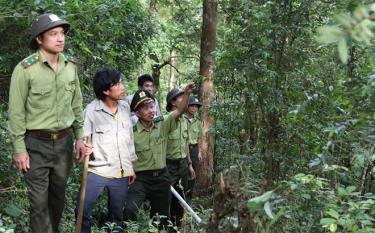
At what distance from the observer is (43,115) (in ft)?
14.5

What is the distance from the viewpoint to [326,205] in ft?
9.65

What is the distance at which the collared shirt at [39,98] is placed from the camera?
14.1 feet

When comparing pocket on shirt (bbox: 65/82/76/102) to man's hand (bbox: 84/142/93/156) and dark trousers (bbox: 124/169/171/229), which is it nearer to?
man's hand (bbox: 84/142/93/156)

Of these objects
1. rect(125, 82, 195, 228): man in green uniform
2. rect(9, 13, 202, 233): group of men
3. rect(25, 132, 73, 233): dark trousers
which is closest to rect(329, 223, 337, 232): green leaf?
rect(9, 13, 202, 233): group of men

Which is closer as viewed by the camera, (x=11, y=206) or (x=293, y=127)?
(x=11, y=206)

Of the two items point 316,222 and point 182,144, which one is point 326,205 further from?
point 182,144

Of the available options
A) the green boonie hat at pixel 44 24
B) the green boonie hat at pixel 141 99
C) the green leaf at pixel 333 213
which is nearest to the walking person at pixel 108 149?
the green boonie hat at pixel 141 99

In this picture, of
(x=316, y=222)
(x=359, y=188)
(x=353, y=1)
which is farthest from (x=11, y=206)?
(x=353, y=1)

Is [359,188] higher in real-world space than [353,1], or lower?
lower

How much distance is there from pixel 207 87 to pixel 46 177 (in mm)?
6354

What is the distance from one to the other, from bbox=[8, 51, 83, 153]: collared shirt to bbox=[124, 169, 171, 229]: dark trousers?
1.45 metres

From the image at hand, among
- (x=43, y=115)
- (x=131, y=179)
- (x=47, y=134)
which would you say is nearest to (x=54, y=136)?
(x=47, y=134)

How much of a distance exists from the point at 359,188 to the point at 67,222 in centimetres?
314

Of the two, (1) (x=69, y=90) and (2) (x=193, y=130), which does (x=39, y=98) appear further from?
(2) (x=193, y=130)
